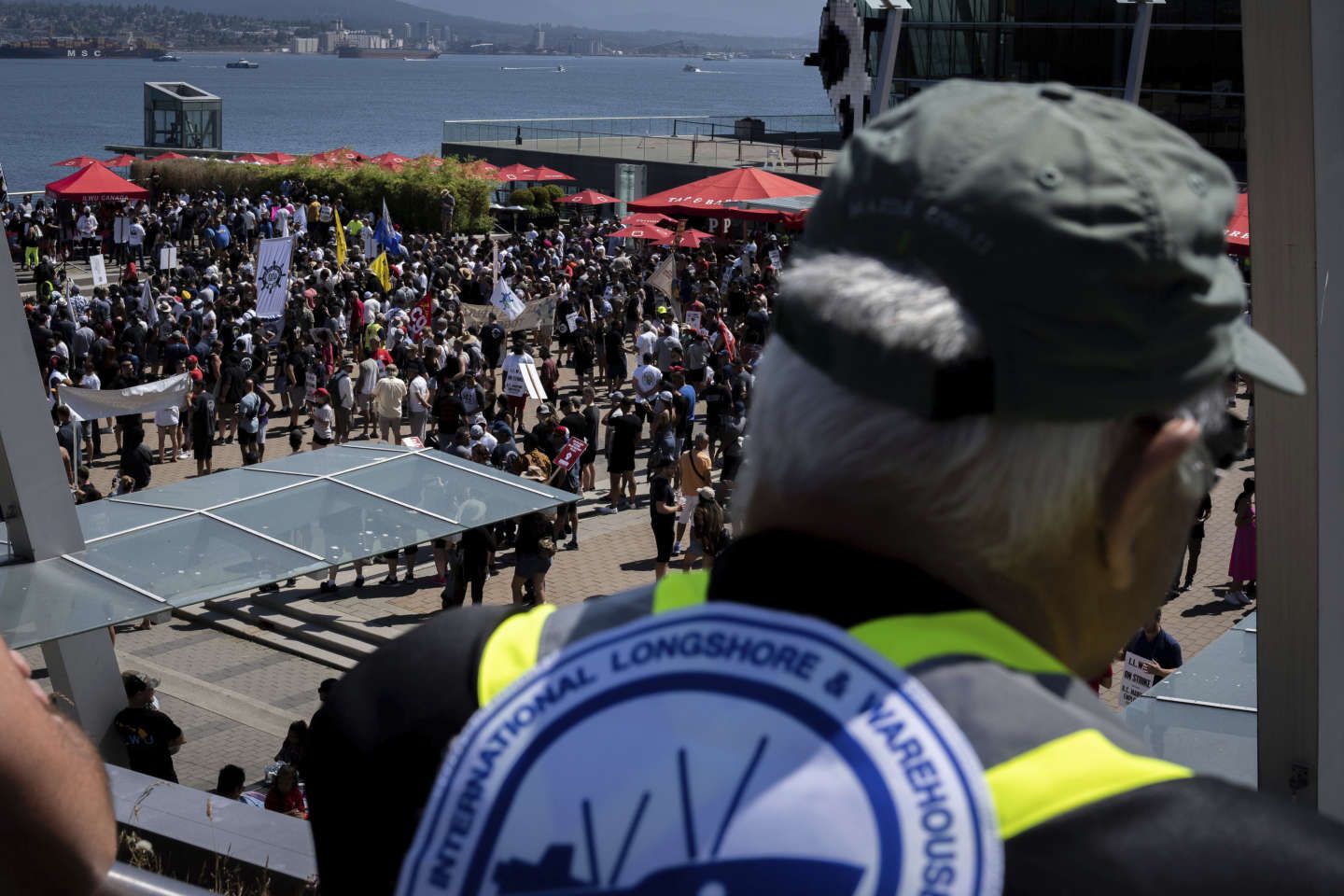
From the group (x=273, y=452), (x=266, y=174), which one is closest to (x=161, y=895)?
(x=273, y=452)

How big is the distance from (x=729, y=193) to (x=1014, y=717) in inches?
1203

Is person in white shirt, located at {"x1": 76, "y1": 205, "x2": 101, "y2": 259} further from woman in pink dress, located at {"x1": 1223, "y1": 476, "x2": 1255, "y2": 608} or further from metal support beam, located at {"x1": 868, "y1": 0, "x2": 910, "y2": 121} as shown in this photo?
woman in pink dress, located at {"x1": 1223, "y1": 476, "x2": 1255, "y2": 608}

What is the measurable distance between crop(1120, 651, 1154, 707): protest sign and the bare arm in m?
8.09

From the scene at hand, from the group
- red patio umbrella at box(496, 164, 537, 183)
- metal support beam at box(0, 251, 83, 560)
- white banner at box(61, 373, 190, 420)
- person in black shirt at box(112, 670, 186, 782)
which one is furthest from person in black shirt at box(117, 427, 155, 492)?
red patio umbrella at box(496, 164, 537, 183)

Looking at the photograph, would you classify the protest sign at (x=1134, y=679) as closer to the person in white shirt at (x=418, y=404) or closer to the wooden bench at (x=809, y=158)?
the person in white shirt at (x=418, y=404)

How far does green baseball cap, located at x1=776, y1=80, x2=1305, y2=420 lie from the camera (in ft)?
3.44

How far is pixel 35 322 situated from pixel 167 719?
1544 cm

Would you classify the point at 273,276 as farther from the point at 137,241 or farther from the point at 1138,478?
the point at 1138,478

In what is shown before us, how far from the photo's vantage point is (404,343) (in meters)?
23.6

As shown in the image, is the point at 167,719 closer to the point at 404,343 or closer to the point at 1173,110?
the point at 404,343

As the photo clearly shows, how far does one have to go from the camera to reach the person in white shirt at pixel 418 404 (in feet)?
64.6

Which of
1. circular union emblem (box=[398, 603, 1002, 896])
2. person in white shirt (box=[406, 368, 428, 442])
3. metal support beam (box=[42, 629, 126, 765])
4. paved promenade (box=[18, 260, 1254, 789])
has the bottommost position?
paved promenade (box=[18, 260, 1254, 789])

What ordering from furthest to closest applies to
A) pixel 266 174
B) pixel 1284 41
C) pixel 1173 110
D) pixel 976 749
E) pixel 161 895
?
1. pixel 266 174
2. pixel 1173 110
3. pixel 1284 41
4. pixel 161 895
5. pixel 976 749

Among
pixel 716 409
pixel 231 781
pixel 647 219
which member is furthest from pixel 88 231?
pixel 231 781
